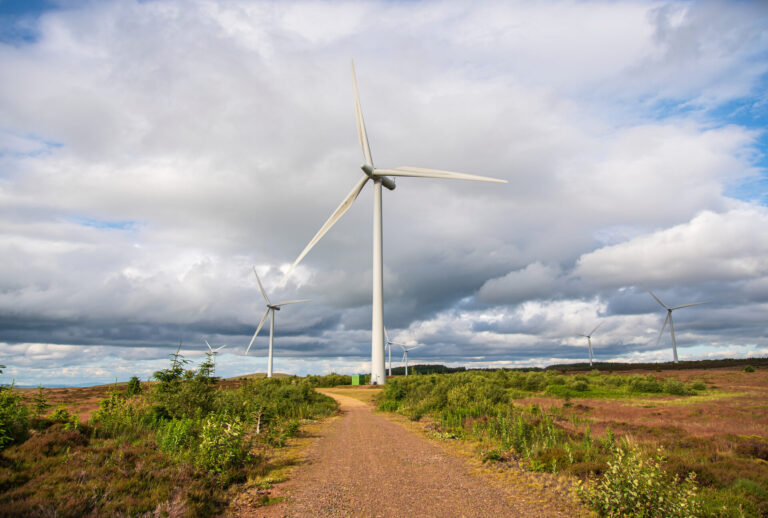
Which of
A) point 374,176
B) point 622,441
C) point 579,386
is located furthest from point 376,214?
point 622,441

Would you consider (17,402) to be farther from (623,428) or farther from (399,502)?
(623,428)

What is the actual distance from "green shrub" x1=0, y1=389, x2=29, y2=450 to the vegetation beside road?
3 centimetres

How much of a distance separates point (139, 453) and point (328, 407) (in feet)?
76.6

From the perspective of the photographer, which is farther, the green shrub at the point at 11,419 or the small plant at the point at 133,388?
the small plant at the point at 133,388

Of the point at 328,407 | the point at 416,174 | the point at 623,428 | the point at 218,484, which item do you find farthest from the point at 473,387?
the point at 416,174

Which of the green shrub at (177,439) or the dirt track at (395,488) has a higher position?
the green shrub at (177,439)

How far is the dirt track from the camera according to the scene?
952 centimetres

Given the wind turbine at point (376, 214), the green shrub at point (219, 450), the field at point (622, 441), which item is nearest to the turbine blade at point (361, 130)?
the wind turbine at point (376, 214)

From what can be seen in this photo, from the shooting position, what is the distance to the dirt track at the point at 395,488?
9516mm

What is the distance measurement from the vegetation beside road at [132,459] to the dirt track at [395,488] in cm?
135

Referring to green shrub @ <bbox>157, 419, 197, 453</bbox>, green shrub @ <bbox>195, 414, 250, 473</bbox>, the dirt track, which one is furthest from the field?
green shrub @ <bbox>157, 419, 197, 453</bbox>

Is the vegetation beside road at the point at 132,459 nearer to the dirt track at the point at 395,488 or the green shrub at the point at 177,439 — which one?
the green shrub at the point at 177,439

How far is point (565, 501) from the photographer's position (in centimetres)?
1020

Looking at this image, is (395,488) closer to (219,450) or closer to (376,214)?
(219,450)
